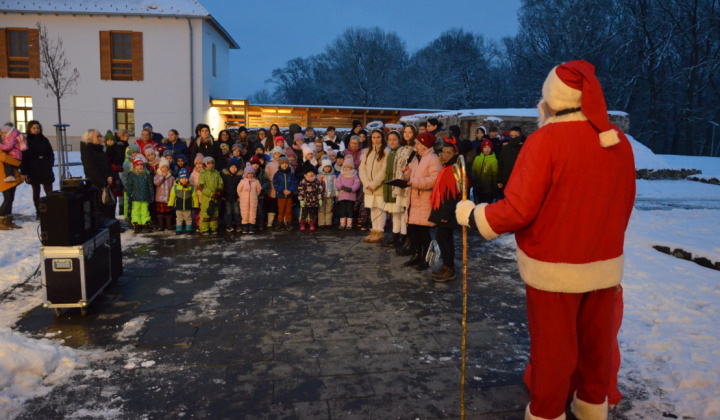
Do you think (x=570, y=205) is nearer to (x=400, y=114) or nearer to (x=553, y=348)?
(x=553, y=348)

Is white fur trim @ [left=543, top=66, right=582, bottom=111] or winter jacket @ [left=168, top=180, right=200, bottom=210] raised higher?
white fur trim @ [left=543, top=66, right=582, bottom=111]

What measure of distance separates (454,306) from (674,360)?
2018mm

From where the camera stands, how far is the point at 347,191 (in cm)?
966

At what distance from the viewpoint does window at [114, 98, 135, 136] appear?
2644 centimetres

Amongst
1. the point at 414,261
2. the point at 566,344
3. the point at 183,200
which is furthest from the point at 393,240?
the point at 566,344

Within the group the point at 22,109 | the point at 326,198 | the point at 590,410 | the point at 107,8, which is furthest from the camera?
the point at 22,109

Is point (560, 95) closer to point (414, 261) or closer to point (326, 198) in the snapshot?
point (414, 261)

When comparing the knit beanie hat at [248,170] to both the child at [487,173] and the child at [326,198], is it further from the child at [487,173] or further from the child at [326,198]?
the child at [487,173]

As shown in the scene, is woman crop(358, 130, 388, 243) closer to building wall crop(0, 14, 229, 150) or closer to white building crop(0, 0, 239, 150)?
building wall crop(0, 14, 229, 150)

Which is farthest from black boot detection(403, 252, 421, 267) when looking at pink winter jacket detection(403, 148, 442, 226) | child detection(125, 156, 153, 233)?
child detection(125, 156, 153, 233)

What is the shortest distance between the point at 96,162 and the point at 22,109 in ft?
72.7

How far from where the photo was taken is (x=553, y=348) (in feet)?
9.21

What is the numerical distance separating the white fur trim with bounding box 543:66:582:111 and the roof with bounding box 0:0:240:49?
25.6m

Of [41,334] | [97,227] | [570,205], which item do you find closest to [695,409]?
[570,205]
